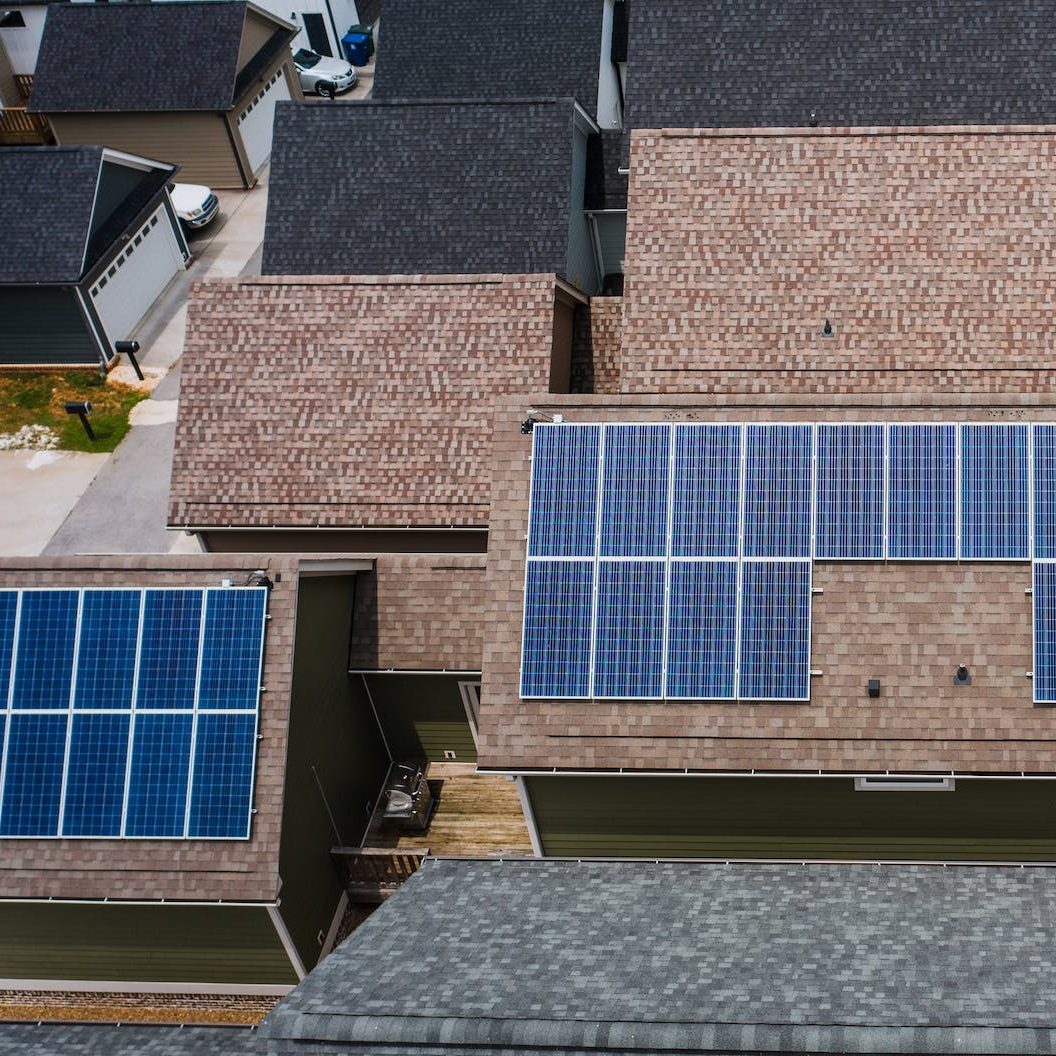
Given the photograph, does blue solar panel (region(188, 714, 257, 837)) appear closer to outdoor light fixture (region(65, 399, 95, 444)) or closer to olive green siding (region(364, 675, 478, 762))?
olive green siding (region(364, 675, 478, 762))

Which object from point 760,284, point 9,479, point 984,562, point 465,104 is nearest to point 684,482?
point 984,562

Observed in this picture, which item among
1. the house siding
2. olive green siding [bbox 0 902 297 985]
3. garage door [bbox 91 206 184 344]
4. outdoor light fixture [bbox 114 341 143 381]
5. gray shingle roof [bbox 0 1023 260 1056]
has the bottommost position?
gray shingle roof [bbox 0 1023 260 1056]

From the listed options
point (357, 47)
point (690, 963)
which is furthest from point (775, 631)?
point (357, 47)

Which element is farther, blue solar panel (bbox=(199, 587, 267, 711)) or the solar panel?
blue solar panel (bbox=(199, 587, 267, 711))

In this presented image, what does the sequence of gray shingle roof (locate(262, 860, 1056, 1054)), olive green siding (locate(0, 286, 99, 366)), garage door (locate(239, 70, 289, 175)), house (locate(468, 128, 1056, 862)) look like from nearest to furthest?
1. gray shingle roof (locate(262, 860, 1056, 1054))
2. house (locate(468, 128, 1056, 862))
3. olive green siding (locate(0, 286, 99, 366))
4. garage door (locate(239, 70, 289, 175))

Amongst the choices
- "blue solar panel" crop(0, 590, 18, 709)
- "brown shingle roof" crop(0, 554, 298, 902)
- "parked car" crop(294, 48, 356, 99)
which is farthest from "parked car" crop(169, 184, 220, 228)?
"brown shingle roof" crop(0, 554, 298, 902)

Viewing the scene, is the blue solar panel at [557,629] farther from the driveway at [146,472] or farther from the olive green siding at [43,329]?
the olive green siding at [43,329]

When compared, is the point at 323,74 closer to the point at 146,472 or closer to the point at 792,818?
the point at 146,472
